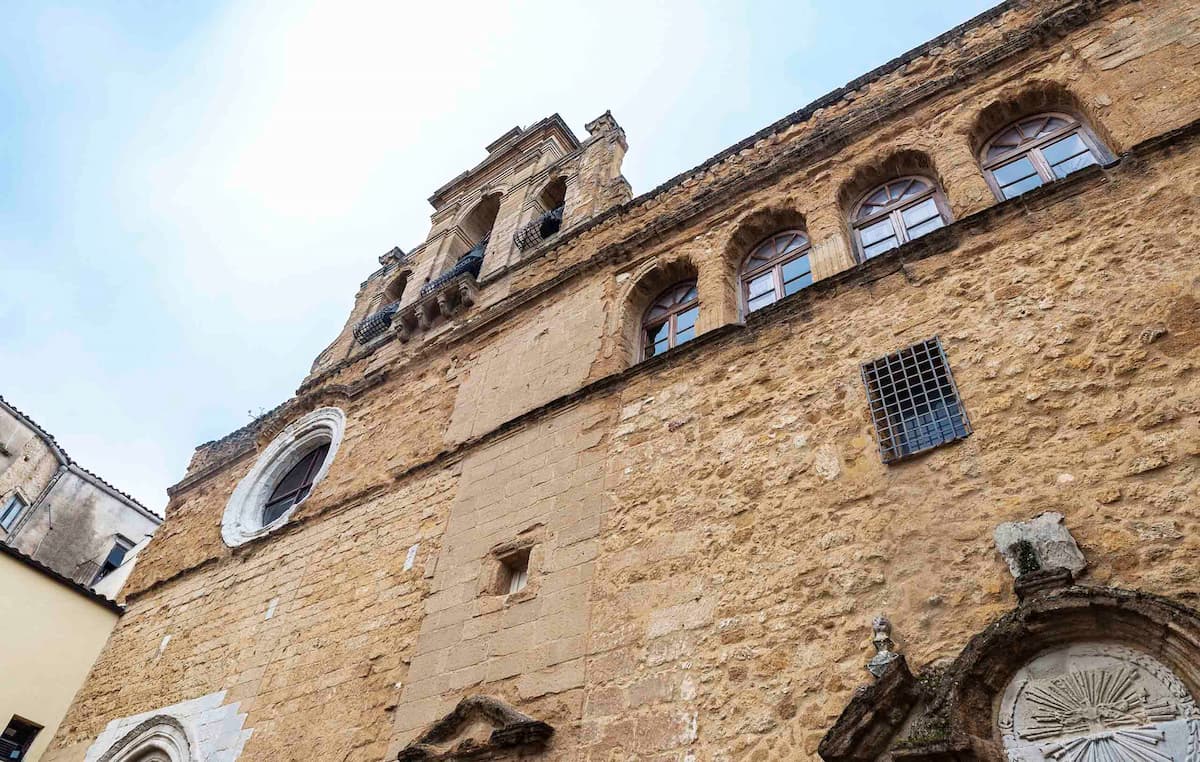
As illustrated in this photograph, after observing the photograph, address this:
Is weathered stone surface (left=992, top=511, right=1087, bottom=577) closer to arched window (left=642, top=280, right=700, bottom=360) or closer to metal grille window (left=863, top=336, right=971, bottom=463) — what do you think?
metal grille window (left=863, top=336, right=971, bottom=463)

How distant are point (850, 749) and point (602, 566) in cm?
219

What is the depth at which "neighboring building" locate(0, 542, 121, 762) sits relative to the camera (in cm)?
858

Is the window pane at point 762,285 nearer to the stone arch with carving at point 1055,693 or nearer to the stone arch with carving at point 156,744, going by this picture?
the stone arch with carving at point 1055,693

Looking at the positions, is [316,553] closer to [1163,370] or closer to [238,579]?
[238,579]

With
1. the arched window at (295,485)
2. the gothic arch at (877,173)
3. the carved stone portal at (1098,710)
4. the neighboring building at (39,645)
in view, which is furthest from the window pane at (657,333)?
the neighboring building at (39,645)

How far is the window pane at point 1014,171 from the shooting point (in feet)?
20.2

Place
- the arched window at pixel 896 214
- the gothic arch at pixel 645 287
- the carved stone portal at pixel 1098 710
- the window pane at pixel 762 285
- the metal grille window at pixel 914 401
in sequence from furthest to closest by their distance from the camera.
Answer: the gothic arch at pixel 645 287 < the window pane at pixel 762 285 < the arched window at pixel 896 214 < the metal grille window at pixel 914 401 < the carved stone portal at pixel 1098 710

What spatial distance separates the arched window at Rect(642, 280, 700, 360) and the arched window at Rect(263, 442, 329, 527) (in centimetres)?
410

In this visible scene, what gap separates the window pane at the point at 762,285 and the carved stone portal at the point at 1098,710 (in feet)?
13.2

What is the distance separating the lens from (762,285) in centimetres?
712

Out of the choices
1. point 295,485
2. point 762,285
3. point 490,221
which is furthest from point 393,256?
point 762,285

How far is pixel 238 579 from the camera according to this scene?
336 inches

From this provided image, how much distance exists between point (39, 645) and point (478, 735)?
255 inches

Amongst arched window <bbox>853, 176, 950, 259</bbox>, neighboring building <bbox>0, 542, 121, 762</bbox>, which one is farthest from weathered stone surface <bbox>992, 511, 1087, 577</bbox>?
neighboring building <bbox>0, 542, 121, 762</bbox>
